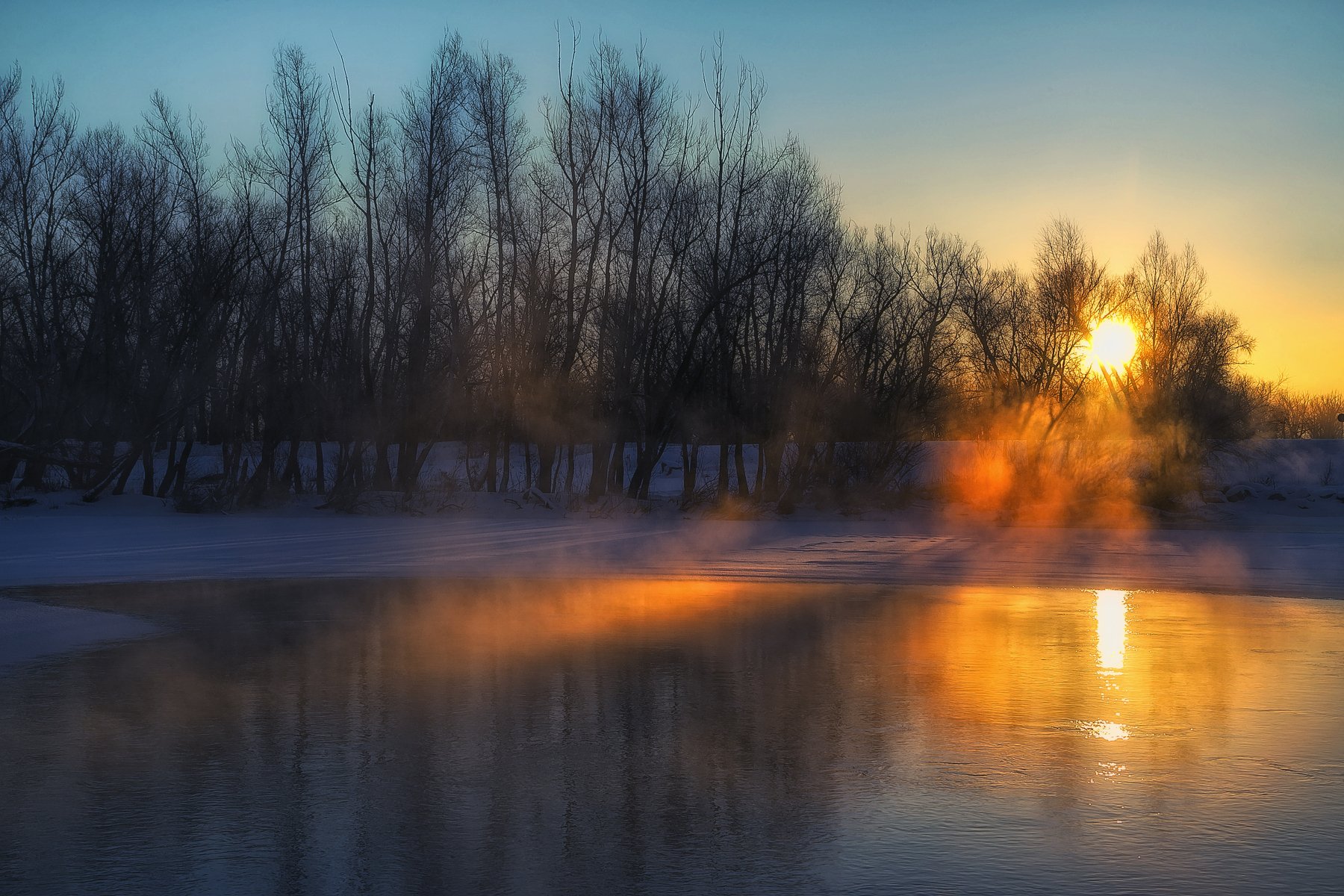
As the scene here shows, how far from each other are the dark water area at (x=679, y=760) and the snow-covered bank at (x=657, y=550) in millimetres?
6086

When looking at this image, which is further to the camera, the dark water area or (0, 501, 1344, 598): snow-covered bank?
(0, 501, 1344, 598): snow-covered bank

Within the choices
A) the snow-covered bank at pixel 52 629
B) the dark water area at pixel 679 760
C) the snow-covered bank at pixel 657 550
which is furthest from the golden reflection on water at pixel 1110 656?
the snow-covered bank at pixel 52 629

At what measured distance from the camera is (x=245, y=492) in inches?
1387

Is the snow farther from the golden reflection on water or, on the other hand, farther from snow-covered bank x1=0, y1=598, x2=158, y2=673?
the golden reflection on water

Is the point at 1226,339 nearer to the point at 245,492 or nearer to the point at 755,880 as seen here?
the point at 245,492

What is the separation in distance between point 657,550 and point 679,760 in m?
16.7

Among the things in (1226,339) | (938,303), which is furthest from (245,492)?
(1226,339)

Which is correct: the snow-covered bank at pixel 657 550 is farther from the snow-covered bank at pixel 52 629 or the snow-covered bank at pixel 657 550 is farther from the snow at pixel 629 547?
the snow-covered bank at pixel 52 629

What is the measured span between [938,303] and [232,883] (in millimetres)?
45415

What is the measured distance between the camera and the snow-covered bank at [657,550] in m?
17.9

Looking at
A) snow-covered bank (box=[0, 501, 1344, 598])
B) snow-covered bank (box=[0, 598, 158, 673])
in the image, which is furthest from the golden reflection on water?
snow-covered bank (box=[0, 598, 158, 673])

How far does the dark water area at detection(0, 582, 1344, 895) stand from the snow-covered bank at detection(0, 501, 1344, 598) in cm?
609

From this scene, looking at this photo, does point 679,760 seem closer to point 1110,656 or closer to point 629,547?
point 1110,656

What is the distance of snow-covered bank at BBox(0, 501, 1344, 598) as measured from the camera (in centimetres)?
1788
